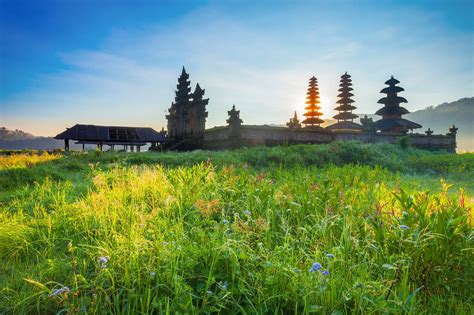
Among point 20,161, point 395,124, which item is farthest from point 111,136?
point 395,124

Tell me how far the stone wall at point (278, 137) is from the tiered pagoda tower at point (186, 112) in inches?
89.3

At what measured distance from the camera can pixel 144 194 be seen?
17.5 ft

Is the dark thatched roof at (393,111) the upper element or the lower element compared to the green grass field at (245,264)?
upper

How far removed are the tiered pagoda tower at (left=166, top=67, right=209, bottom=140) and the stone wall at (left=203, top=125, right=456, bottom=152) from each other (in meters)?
2.27

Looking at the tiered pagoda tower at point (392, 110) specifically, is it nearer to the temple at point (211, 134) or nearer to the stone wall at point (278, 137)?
the temple at point (211, 134)

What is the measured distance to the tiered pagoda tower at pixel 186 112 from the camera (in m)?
24.6

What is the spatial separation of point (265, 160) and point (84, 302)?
11.0 metres

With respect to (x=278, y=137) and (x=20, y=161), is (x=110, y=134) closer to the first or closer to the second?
(x=20, y=161)

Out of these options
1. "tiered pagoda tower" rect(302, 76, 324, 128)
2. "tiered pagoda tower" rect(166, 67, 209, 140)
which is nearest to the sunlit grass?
"tiered pagoda tower" rect(166, 67, 209, 140)

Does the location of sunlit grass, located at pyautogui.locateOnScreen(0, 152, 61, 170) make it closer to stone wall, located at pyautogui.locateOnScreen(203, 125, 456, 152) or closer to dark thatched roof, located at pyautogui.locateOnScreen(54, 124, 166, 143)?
stone wall, located at pyautogui.locateOnScreen(203, 125, 456, 152)

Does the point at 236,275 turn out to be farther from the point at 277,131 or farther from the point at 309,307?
the point at 277,131

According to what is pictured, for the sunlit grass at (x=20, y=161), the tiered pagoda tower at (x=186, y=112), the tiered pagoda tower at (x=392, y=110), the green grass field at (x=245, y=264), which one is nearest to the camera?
the green grass field at (x=245, y=264)

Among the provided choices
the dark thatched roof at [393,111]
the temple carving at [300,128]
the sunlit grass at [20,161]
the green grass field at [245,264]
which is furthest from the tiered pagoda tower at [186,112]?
the dark thatched roof at [393,111]

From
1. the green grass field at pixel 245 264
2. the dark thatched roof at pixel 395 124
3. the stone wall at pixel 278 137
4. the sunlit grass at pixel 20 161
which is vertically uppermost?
the dark thatched roof at pixel 395 124
